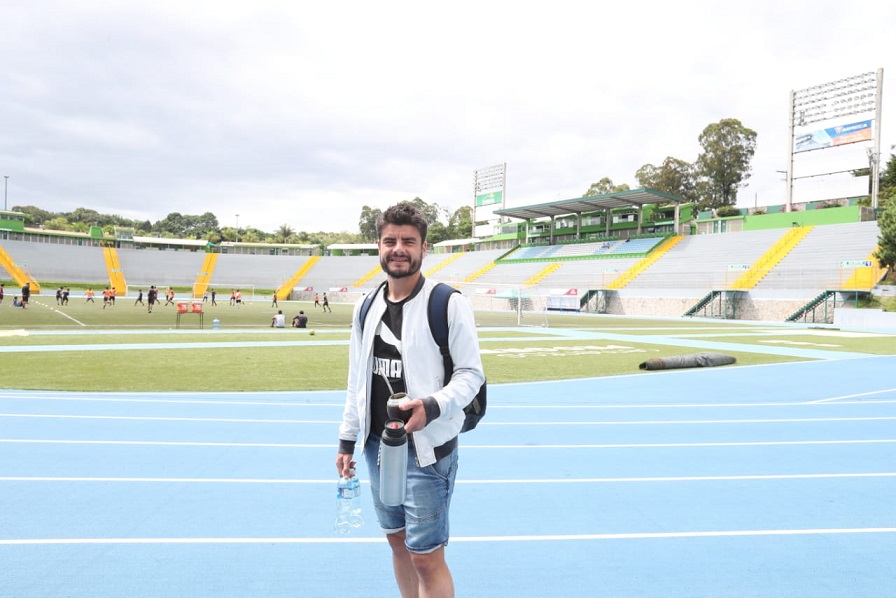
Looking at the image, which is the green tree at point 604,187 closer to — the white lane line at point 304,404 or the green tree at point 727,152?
the green tree at point 727,152

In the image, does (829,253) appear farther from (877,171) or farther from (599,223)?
Result: (599,223)

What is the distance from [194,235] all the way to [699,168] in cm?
11827

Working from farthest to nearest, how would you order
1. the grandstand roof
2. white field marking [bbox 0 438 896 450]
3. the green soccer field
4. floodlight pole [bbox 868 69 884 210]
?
the grandstand roof → floodlight pole [bbox 868 69 884 210] → the green soccer field → white field marking [bbox 0 438 896 450]

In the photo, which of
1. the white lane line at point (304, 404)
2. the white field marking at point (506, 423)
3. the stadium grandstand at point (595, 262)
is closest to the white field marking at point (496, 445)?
the white field marking at point (506, 423)

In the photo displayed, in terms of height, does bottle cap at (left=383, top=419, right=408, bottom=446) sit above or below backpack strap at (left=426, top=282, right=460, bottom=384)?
below

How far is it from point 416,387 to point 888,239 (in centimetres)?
4163

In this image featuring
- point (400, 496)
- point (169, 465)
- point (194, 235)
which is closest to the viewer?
point (400, 496)

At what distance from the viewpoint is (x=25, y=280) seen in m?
65.2

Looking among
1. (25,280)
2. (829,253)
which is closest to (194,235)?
(25,280)

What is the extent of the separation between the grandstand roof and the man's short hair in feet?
178

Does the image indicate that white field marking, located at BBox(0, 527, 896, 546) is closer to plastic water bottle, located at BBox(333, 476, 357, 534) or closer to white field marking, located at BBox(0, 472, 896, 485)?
white field marking, located at BBox(0, 472, 896, 485)

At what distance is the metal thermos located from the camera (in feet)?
7.95

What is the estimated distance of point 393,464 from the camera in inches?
98.6

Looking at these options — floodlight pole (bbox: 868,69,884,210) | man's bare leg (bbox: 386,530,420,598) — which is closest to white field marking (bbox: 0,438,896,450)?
man's bare leg (bbox: 386,530,420,598)
